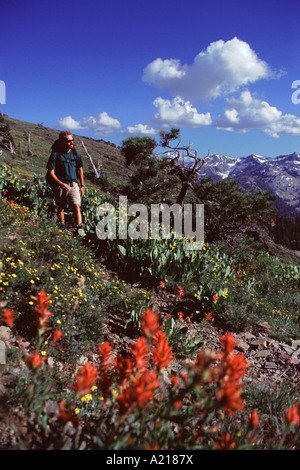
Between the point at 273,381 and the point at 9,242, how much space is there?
4596 mm

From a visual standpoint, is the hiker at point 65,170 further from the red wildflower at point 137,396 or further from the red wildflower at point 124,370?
the red wildflower at point 137,396

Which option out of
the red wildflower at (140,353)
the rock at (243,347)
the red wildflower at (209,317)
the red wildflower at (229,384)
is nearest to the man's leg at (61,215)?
the red wildflower at (209,317)

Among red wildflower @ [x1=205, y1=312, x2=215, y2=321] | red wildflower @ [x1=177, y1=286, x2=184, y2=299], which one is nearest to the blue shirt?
red wildflower @ [x1=177, y1=286, x2=184, y2=299]

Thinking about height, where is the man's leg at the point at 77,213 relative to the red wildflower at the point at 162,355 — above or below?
above

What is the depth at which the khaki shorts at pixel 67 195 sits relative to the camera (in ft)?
22.1

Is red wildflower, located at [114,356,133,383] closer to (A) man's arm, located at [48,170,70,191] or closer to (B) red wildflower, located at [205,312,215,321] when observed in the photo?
(B) red wildflower, located at [205,312,215,321]

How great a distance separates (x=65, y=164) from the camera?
21.2ft

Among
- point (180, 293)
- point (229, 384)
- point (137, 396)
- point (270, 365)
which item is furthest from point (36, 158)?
point (229, 384)

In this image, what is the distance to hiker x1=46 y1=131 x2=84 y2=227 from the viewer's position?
6309 millimetres

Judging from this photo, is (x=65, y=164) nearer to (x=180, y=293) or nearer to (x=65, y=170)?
(x=65, y=170)

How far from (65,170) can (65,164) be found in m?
0.14
